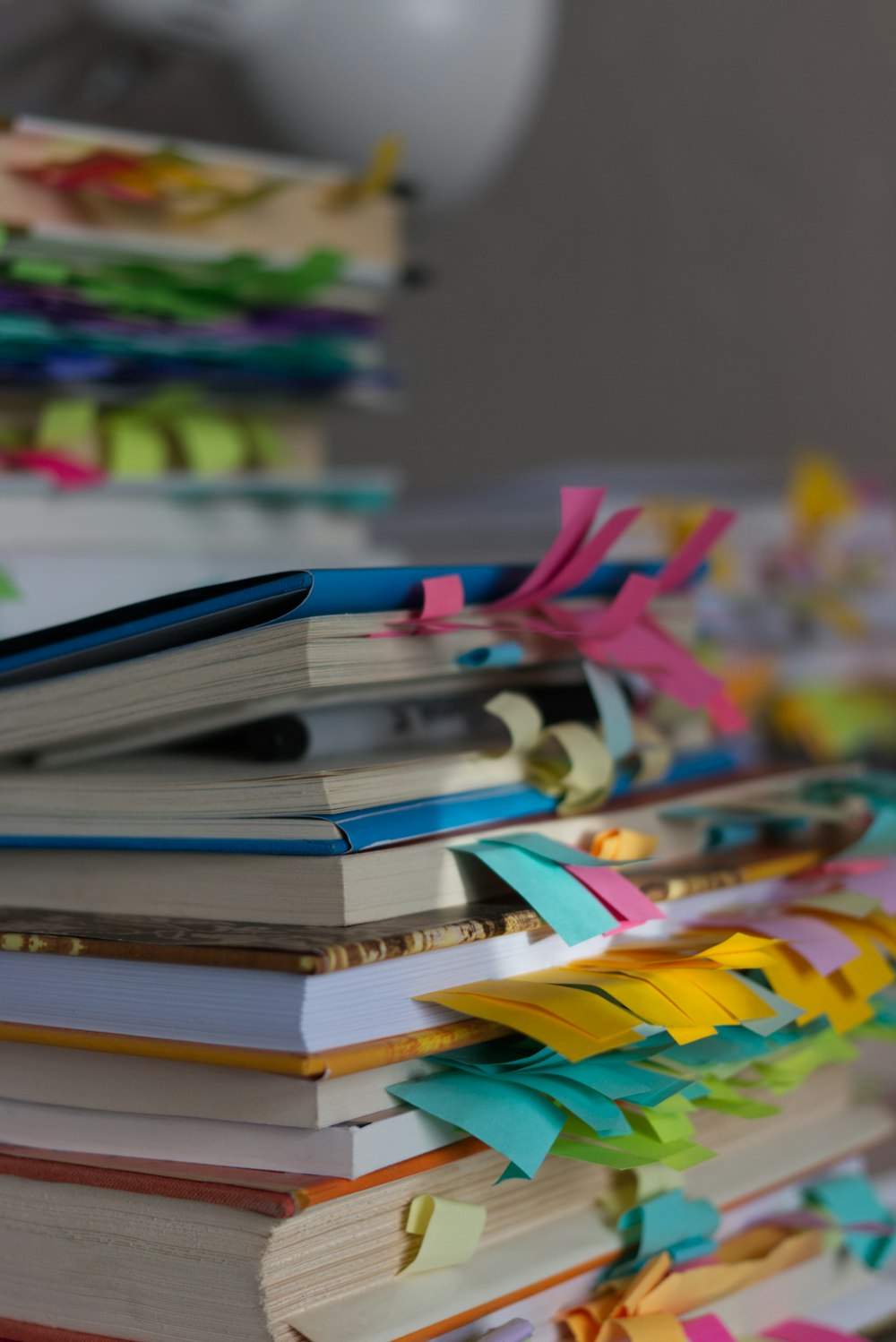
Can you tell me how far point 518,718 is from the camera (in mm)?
524

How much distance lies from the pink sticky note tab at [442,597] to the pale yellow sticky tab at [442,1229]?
18 centimetres

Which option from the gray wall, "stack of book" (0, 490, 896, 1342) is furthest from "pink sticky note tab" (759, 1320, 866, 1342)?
the gray wall

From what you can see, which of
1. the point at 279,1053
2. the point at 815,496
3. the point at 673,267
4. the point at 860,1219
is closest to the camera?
the point at 279,1053

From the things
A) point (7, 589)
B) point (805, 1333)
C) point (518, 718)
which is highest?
point (7, 589)

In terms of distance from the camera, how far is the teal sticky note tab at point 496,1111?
0.42 m

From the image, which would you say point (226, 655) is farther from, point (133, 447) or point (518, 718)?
point (133, 447)

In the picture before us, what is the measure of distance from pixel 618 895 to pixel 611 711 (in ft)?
0.30

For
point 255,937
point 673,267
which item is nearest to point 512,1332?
point 255,937

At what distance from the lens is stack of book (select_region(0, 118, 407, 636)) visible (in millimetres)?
662

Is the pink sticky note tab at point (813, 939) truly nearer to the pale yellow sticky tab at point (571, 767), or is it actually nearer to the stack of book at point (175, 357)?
the pale yellow sticky tab at point (571, 767)

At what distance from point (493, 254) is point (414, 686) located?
1.04m

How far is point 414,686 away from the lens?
552 mm

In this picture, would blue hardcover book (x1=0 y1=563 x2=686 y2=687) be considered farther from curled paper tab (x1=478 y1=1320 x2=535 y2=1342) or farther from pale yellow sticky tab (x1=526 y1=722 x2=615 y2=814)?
curled paper tab (x1=478 y1=1320 x2=535 y2=1342)

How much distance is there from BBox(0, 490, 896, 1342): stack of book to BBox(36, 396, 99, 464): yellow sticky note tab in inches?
7.1
